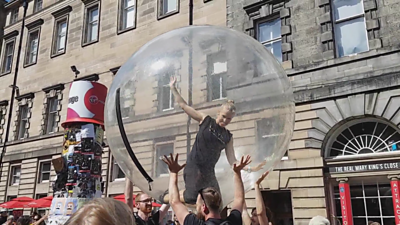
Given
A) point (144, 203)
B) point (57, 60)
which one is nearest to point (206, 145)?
point (144, 203)

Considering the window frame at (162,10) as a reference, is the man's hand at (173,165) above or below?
below

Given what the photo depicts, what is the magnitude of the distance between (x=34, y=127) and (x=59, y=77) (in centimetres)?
346

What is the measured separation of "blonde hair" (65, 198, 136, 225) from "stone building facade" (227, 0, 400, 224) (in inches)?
407

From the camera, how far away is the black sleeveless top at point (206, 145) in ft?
10.2

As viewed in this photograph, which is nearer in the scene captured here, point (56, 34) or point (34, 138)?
point (34, 138)

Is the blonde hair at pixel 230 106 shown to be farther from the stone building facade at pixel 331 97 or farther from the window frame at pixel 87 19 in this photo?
the window frame at pixel 87 19

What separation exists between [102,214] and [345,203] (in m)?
10.6

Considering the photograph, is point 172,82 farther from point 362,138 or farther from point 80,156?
point 362,138

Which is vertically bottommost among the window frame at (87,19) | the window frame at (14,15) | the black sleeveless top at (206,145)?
the black sleeveless top at (206,145)

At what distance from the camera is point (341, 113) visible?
11133 millimetres

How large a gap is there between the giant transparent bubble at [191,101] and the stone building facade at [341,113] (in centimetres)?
829

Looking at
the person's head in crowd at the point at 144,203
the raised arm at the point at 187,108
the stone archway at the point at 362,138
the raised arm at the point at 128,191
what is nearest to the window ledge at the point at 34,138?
the stone archway at the point at 362,138

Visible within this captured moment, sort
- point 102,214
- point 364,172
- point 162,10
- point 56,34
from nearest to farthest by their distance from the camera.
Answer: point 102,214, point 364,172, point 162,10, point 56,34

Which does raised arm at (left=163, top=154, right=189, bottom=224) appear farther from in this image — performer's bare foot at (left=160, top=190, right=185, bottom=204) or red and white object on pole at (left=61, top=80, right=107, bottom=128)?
red and white object on pole at (left=61, top=80, right=107, bottom=128)
